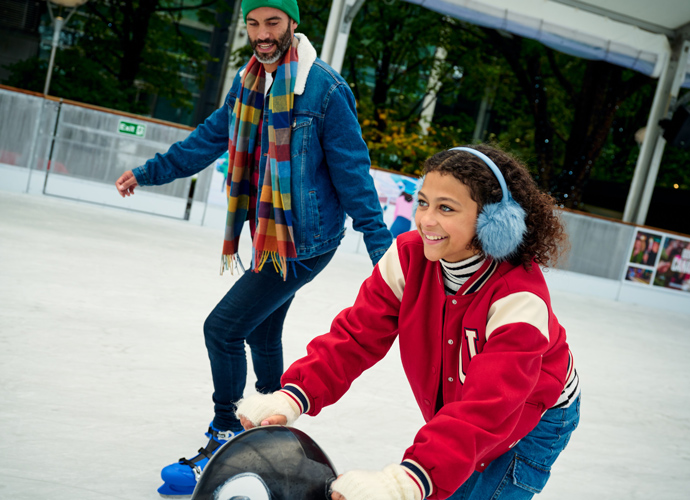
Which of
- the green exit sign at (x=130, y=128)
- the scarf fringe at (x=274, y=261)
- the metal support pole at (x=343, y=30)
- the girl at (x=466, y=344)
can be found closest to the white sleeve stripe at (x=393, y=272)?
the girl at (x=466, y=344)

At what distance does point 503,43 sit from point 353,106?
37.6 ft

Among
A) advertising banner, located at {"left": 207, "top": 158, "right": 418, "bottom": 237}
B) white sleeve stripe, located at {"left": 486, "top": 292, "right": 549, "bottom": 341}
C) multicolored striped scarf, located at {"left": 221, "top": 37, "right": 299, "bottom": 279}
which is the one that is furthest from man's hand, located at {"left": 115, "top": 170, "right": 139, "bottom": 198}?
advertising banner, located at {"left": 207, "top": 158, "right": 418, "bottom": 237}

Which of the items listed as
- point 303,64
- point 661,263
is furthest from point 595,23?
point 303,64

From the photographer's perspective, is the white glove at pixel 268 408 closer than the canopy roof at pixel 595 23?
Yes

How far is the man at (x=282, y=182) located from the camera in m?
2.04

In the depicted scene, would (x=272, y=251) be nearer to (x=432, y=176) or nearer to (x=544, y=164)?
(x=432, y=176)

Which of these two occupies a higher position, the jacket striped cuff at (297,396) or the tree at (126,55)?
the tree at (126,55)

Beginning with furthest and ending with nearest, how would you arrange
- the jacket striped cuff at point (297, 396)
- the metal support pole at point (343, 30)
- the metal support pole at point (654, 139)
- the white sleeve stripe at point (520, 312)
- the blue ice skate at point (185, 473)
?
1. the metal support pole at point (654, 139)
2. the metal support pole at point (343, 30)
3. the blue ice skate at point (185, 473)
4. the jacket striped cuff at point (297, 396)
5. the white sleeve stripe at point (520, 312)

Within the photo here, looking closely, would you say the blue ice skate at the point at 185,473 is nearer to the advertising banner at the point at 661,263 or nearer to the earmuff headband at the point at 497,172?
the earmuff headband at the point at 497,172

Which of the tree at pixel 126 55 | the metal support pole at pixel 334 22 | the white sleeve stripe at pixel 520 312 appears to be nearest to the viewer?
the white sleeve stripe at pixel 520 312

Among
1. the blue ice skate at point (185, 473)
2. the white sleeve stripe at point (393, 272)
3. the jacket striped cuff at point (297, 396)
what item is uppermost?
the white sleeve stripe at point (393, 272)

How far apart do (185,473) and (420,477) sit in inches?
44.9

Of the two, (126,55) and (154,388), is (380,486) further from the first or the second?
(126,55)

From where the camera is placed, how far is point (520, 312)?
1252 millimetres
